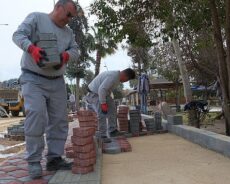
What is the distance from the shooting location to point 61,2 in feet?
16.6

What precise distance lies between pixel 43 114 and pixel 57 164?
2.44 ft

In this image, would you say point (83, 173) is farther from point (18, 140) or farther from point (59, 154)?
point (18, 140)

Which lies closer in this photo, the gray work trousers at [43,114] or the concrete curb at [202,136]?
the gray work trousers at [43,114]

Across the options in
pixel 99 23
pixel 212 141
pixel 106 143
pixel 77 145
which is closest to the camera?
pixel 77 145

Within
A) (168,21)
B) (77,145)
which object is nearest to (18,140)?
(168,21)

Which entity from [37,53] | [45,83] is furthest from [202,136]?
[37,53]

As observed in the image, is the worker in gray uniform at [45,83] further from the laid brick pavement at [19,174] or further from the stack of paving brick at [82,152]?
the stack of paving brick at [82,152]

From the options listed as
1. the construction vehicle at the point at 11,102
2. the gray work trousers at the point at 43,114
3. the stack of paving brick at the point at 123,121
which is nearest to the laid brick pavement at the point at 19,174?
the gray work trousers at the point at 43,114

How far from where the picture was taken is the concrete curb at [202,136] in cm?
648

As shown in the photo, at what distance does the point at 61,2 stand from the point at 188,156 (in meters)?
2.90

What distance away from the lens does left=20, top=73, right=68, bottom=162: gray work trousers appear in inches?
191

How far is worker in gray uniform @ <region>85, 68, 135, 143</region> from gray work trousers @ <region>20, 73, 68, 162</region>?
110 inches

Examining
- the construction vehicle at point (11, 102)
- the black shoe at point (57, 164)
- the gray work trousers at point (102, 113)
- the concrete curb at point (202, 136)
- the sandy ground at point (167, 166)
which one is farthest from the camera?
the construction vehicle at point (11, 102)

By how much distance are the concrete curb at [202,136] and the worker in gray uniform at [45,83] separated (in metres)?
2.33
